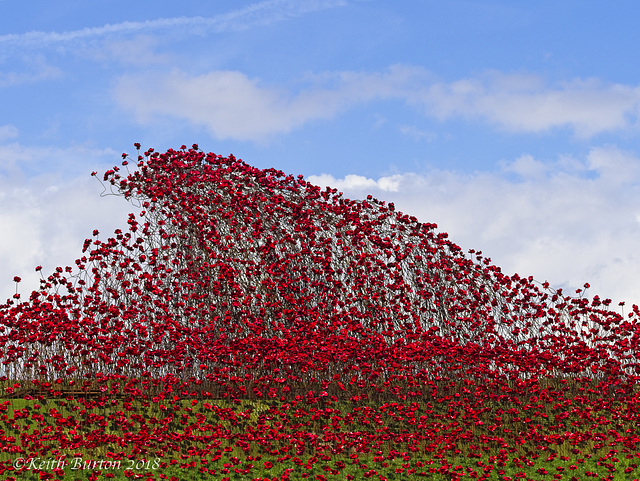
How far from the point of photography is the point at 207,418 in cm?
1156

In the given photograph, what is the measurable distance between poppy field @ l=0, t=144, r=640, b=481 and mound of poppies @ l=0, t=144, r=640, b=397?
0.17 ft

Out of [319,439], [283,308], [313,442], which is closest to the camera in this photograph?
[313,442]

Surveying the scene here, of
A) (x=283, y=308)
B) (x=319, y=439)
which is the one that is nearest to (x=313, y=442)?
(x=319, y=439)

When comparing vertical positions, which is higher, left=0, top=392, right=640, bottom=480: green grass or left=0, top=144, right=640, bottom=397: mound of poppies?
left=0, top=144, right=640, bottom=397: mound of poppies

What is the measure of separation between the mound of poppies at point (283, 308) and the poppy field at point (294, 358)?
0.05 m

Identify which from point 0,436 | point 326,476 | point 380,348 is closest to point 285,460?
point 326,476

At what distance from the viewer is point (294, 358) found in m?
12.5

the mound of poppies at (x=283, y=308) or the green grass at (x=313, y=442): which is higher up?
the mound of poppies at (x=283, y=308)

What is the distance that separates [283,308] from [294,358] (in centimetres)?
208

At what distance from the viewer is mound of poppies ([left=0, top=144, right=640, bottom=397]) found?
Result: 12758 mm

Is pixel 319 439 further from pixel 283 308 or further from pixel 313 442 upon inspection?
pixel 283 308

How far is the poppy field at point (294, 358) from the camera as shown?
34.0 ft

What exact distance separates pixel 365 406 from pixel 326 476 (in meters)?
3.11

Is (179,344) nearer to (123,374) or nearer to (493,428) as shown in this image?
(123,374)
